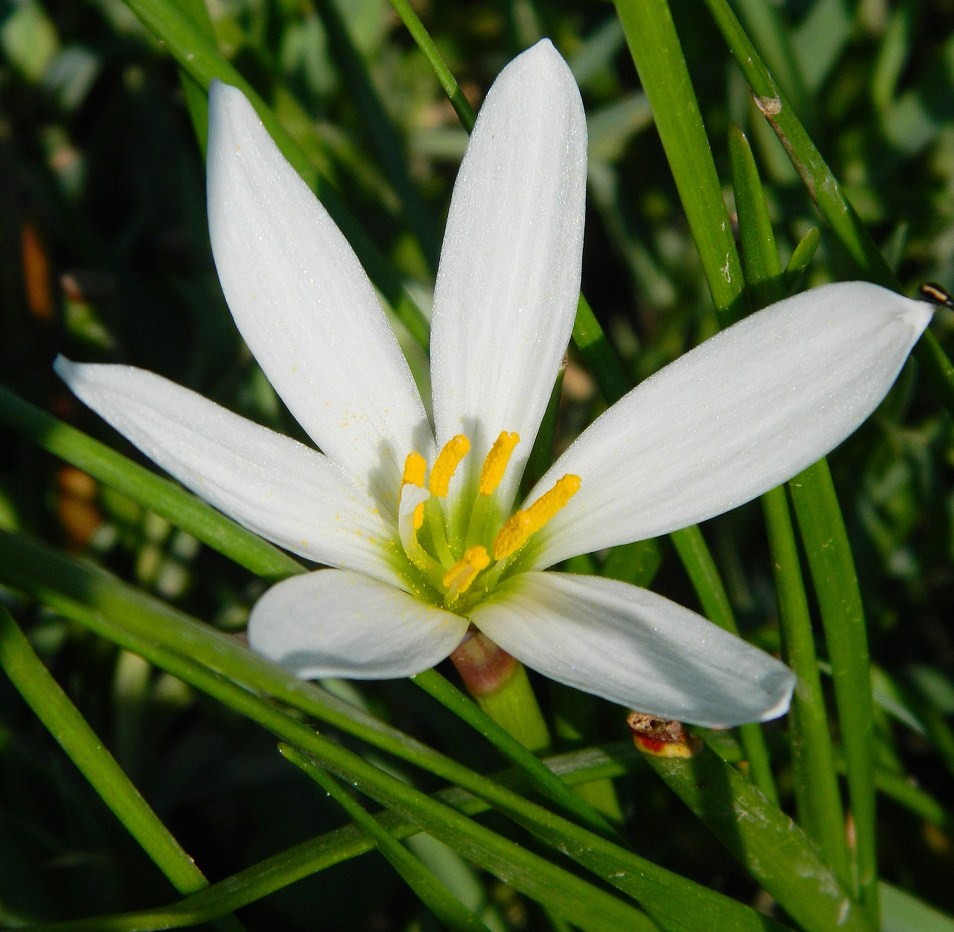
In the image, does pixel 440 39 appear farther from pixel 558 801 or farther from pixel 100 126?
pixel 558 801

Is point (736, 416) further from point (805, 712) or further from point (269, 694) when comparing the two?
point (269, 694)

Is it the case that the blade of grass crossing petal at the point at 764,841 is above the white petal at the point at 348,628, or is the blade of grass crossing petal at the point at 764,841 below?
below

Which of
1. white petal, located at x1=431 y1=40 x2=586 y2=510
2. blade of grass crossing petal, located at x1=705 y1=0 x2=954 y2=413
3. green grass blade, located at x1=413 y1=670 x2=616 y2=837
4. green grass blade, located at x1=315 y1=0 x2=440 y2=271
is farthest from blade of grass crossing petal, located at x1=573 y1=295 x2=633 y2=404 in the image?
green grass blade, located at x1=315 y1=0 x2=440 y2=271

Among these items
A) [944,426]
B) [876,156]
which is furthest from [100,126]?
[944,426]

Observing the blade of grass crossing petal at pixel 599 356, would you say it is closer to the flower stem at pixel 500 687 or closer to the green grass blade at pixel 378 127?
the flower stem at pixel 500 687

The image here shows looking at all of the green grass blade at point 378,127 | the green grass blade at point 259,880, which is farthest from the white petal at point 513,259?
the green grass blade at point 378,127
